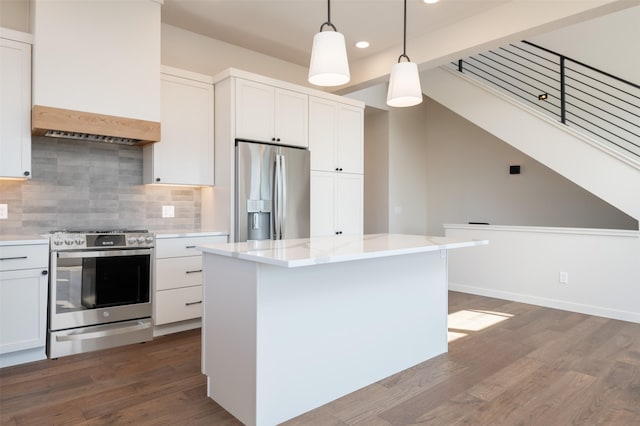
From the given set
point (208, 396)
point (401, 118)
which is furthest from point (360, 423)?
point (401, 118)

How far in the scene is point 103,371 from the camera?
9.05 ft

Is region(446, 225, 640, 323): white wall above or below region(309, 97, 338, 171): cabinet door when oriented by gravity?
below

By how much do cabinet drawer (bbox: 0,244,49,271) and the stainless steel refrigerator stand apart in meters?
1.52

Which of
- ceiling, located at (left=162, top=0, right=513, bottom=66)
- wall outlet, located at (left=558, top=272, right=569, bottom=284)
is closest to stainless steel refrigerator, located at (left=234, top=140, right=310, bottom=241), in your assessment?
ceiling, located at (left=162, top=0, right=513, bottom=66)

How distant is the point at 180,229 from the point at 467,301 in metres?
3.41

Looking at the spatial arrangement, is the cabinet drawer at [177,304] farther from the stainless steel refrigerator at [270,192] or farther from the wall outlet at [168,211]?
the wall outlet at [168,211]

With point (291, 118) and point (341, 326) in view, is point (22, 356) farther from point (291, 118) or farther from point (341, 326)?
point (291, 118)

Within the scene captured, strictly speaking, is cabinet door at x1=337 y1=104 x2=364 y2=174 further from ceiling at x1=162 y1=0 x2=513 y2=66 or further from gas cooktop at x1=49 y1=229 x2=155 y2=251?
gas cooktop at x1=49 y1=229 x2=155 y2=251

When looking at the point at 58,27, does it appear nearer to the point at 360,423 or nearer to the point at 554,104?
the point at 360,423

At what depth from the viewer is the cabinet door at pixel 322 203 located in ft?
15.0

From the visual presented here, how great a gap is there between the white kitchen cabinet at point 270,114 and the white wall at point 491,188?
2.52 m

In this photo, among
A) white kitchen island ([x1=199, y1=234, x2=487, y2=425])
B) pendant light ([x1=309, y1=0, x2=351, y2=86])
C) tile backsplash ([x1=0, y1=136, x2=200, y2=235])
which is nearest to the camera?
white kitchen island ([x1=199, y1=234, x2=487, y2=425])

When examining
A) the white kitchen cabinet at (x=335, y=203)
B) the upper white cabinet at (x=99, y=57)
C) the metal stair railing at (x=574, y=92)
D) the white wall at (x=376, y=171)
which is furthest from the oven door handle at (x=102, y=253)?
the metal stair railing at (x=574, y=92)

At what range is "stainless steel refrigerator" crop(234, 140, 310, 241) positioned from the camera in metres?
3.86
